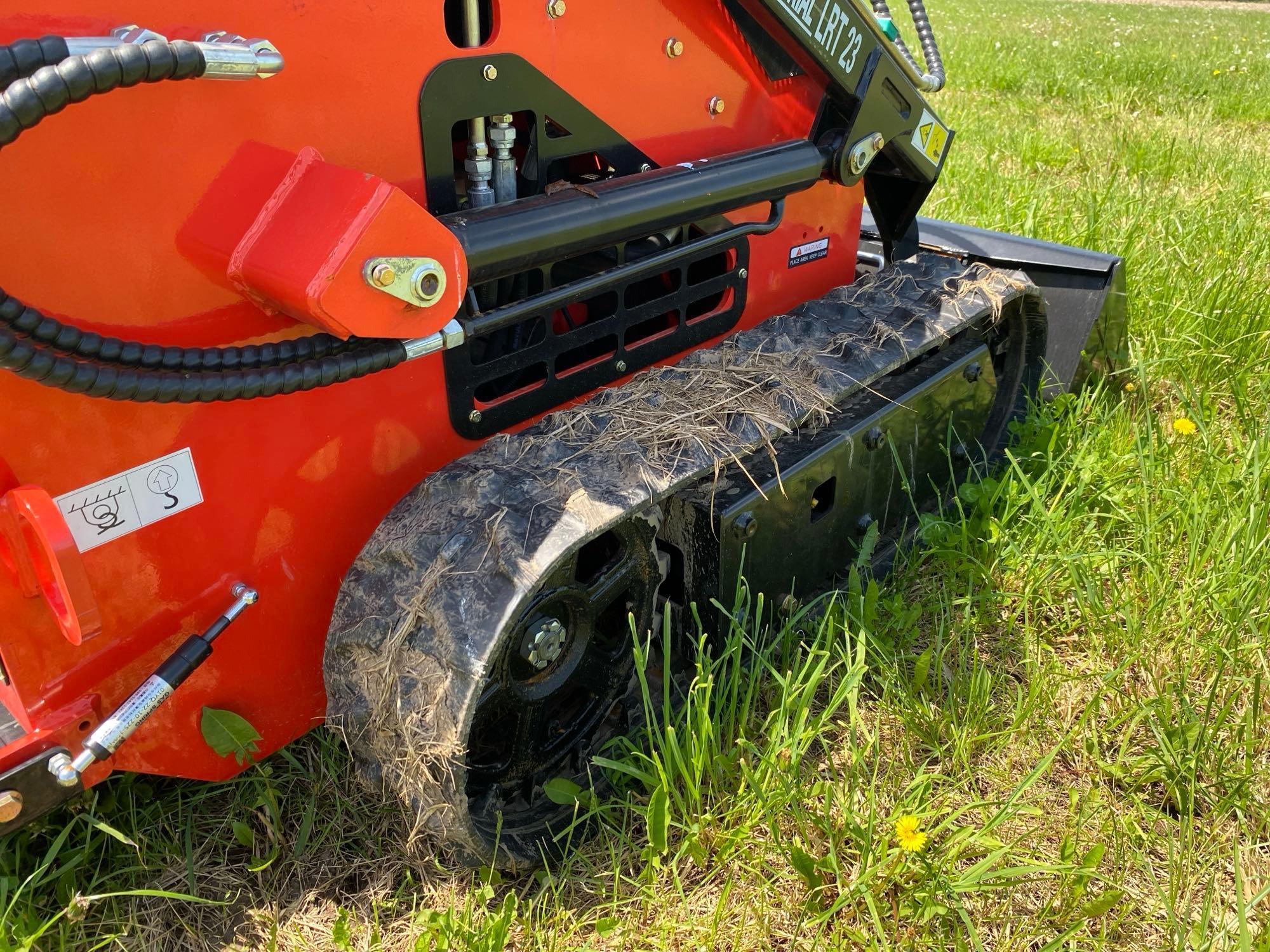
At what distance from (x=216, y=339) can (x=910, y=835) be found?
4.55ft

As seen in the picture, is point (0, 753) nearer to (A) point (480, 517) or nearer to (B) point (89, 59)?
(A) point (480, 517)

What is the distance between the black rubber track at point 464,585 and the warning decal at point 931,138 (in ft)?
3.51

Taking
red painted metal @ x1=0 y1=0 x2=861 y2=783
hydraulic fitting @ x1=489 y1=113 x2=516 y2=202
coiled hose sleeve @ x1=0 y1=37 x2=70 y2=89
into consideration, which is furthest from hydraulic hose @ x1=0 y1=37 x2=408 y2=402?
hydraulic fitting @ x1=489 y1=113 x2=516 y2=202

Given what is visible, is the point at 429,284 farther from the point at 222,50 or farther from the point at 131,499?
the point at 131,499

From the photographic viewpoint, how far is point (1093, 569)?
261 cm

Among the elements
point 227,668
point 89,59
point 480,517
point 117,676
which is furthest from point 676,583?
point 89,59

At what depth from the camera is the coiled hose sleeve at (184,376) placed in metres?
1.27

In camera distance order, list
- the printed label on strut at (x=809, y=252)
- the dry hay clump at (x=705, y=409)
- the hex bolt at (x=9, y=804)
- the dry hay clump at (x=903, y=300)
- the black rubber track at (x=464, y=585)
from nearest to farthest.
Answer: the hex bolt at (x=9, y=804) → the black rubber track at (x=464, y=585) → the dry hay clump at (x=705, y=409) → the dry hay clump at (x=903, y=300) → the printed label on strut at (x=809, y=252)

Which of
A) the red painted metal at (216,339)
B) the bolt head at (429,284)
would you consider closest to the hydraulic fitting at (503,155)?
the red painted metal at (216,339)

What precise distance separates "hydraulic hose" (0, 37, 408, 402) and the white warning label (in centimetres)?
18

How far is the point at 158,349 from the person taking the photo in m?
1.42

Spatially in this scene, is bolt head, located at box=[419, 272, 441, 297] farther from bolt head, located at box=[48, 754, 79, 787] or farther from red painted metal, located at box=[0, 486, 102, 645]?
bolt head, located at box=[48, 754, 79, 787]

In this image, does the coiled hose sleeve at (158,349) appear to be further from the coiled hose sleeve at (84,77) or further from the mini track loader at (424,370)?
the coiled hose sleeve at (84,77)

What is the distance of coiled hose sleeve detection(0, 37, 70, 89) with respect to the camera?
3.79ft
